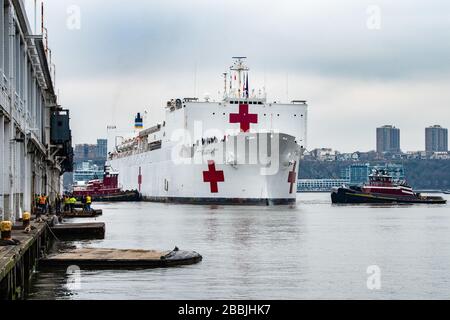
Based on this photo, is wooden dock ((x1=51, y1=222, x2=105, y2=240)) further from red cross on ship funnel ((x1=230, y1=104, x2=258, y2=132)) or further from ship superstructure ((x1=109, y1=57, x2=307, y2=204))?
red cross on ship funnel ((x1=230, y1=104, x2=258, y2=132))

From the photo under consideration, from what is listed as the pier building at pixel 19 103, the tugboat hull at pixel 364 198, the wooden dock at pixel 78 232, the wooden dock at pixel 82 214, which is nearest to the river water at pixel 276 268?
the wooden dock at pixel 78 232

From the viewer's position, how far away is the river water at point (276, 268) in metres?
14.2

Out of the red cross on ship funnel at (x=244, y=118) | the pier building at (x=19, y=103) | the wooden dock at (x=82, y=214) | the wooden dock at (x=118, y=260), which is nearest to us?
the wooden dock at (x=118, y=260)

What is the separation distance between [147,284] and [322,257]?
639cm

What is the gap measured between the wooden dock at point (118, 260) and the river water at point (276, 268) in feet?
1.06

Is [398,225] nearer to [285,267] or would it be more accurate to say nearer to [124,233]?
[124,233]

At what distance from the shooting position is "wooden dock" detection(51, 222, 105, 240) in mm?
24719

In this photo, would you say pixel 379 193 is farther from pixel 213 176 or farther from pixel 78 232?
pixel 78 232

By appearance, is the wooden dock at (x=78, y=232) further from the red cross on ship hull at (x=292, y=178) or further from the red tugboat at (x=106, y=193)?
the red tugboat at (x=106, y=193)

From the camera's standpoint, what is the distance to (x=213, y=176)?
5362 cm

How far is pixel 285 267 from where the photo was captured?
1802 centimetres

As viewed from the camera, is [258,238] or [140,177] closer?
[258,238]

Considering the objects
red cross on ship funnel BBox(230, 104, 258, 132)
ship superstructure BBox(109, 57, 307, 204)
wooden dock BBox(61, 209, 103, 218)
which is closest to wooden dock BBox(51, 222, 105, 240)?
wooden dock BBox(61, 209, 103, 218)
